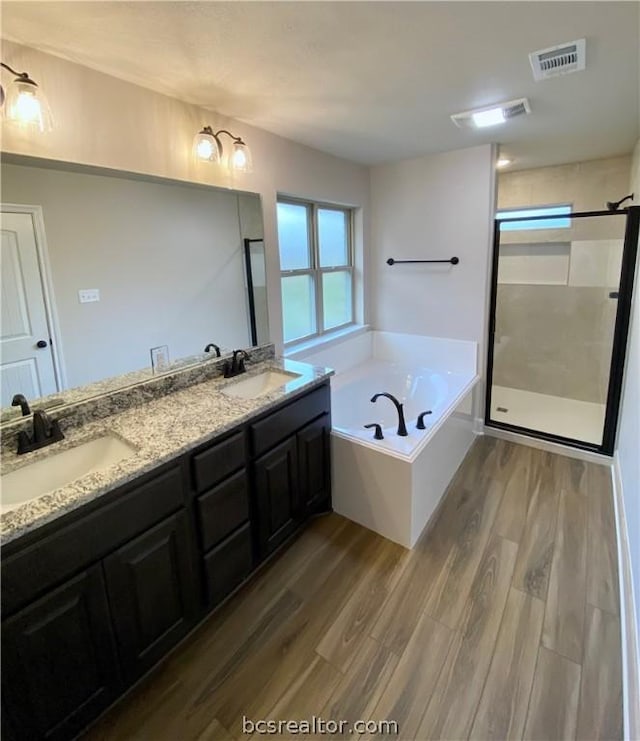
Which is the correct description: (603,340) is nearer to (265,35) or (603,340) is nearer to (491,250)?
(491,250)

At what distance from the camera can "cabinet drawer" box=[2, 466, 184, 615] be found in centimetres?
102

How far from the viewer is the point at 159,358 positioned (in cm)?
194

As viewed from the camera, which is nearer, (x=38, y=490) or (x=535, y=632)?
(x=38, y=490)

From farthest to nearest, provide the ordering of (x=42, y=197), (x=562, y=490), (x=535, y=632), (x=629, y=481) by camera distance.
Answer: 1. (x=562, y=490)
2. (x=629, y=481)
3. (x=535, y=632)
4. (x=42, y=197)

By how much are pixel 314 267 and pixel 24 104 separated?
206 cm

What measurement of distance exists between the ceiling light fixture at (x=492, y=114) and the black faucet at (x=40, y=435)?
97.3 inches

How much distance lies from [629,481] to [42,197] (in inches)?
119

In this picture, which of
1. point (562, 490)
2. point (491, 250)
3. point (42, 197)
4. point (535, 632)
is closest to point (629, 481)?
point (562, 490)

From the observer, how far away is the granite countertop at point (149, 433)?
107 centimetres

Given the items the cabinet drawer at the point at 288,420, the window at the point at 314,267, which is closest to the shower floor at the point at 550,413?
the window at the point at 314,267

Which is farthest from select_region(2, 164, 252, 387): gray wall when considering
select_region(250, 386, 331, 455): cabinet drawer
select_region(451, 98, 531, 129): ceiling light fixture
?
select_region(451, 98, 531, 129): ceiling light fixture

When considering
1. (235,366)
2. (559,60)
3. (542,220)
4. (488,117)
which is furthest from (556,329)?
(235,366)

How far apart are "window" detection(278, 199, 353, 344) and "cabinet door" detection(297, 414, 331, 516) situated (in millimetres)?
993

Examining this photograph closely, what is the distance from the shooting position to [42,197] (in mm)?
1487
